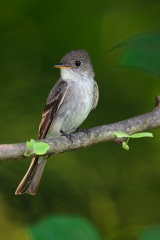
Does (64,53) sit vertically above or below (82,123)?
above

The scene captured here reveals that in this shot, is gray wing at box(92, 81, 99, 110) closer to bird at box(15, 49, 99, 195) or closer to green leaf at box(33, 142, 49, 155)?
bird at box(15, 49, 99, 195)

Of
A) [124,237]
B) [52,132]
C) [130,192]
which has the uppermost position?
[52,132]

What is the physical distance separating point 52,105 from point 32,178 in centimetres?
53

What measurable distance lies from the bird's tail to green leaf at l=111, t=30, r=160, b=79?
3.53 feet

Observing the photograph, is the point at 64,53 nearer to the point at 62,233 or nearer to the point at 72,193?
the point at 72,193

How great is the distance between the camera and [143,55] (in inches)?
87.2

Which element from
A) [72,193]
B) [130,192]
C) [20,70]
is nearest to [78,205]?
[72,193]

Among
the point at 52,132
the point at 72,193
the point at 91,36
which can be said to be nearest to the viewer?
the point at 91,36

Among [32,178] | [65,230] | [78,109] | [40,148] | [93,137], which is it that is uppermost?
[78,109]

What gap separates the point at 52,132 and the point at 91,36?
773 mm

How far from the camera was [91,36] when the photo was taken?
3.07 m

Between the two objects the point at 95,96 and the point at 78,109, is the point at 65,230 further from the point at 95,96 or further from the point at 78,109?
the point at 95,96

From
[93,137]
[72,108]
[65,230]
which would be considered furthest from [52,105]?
[65,230]

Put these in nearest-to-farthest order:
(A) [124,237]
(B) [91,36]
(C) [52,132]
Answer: (A) [124,237], (B) [91,36], (C) [52,132]
